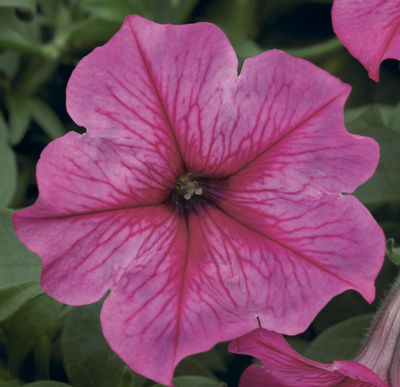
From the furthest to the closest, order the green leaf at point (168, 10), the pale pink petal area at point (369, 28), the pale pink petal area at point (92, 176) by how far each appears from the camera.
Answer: the green leaf at point (168, 10) → the pale pink petal area at point (369, 28) → the pale pink petal area at point (92, 176)

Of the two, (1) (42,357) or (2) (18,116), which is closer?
(1) (42,357)

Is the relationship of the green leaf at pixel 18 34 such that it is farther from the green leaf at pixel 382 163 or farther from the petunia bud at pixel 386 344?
the petunia bud at pixel 386 344

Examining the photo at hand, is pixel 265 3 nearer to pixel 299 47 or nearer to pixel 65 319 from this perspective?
pixel 299 47

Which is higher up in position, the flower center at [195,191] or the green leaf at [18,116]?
the flower center at [195,191]

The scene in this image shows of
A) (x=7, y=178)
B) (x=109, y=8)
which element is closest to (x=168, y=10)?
(x=109, y=8)

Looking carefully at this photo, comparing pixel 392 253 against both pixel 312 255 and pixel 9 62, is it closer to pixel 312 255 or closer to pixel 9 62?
pixel 312 255

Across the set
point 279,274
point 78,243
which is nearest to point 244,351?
point 279,274

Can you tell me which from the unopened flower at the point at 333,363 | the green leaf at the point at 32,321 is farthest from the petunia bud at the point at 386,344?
the green leaf at the point at 32,321
